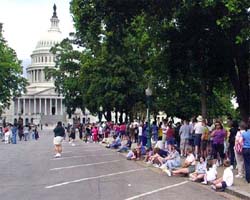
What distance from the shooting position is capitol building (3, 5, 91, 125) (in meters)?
166

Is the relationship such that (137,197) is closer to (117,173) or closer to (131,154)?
(117,173)

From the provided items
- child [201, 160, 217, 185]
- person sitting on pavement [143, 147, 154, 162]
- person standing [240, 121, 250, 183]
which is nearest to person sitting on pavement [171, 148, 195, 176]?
child [201, 160, 217, 185]

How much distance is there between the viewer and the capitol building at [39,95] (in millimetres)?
166250

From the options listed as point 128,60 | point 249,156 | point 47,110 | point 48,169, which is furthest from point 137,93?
point 47,110

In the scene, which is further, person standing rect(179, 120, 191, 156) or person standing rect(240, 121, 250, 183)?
person standing rect(179, 120, 191, 156)

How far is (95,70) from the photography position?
2263 inches

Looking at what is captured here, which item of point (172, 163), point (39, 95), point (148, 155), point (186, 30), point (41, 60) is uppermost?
point (41, 60)

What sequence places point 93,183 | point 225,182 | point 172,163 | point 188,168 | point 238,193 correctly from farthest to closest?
1. point 172,163
2. point 188,168
3. point 93,183
4. point 225,182
5. point 238,193

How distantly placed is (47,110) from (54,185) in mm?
153965

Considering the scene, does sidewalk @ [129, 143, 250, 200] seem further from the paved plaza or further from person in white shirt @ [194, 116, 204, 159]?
person in white shirt @ [194, 116, 204, 159]

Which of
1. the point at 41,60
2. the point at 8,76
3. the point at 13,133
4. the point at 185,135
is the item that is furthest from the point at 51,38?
the point at 185,135

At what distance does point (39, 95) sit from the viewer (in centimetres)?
16650

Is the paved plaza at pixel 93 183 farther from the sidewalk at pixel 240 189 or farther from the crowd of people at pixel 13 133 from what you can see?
the crowd of people at pixel 13 133

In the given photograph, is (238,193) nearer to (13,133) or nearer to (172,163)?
(172,163)
